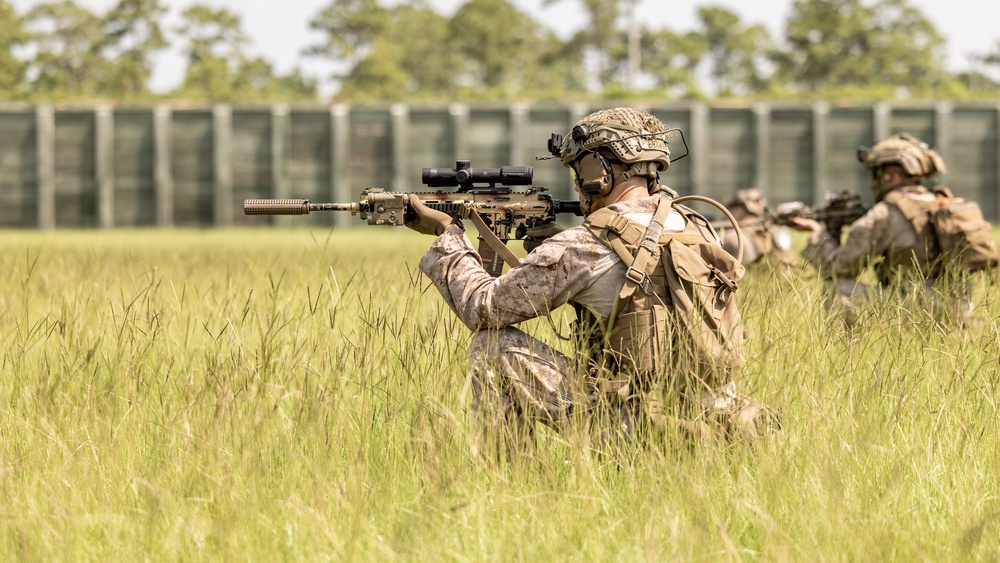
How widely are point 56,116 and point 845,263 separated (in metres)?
A: 18.8

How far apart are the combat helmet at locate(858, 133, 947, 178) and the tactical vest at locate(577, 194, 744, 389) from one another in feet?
12.4

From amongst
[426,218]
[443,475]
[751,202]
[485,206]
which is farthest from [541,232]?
[751,202]

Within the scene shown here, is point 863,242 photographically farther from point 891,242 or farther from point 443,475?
point 443,475

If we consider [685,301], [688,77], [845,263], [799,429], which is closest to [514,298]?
[685,301]

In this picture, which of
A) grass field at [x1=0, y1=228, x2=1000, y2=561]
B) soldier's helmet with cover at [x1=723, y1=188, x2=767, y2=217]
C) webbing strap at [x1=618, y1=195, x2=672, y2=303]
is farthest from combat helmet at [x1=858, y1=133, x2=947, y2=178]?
webbing strap at [x1=618, y1=195, x2=672, y2=303]

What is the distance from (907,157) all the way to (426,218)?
13.1 feet

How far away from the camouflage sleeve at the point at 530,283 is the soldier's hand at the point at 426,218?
11.7 inches

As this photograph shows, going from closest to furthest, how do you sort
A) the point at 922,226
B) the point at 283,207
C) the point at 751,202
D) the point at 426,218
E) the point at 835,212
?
the point at 426,218, the point at 283,207, the point at 922,226, the point at 835,212, the point at 751,202

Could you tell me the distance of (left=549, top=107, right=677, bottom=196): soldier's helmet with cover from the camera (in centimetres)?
367

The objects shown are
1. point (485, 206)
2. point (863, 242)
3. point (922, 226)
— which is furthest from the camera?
point (863, 242)

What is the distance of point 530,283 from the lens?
11.9 feet

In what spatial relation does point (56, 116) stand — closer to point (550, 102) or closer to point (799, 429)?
point (550, 102)

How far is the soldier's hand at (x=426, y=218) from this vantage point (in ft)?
13.2

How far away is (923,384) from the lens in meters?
4.29
